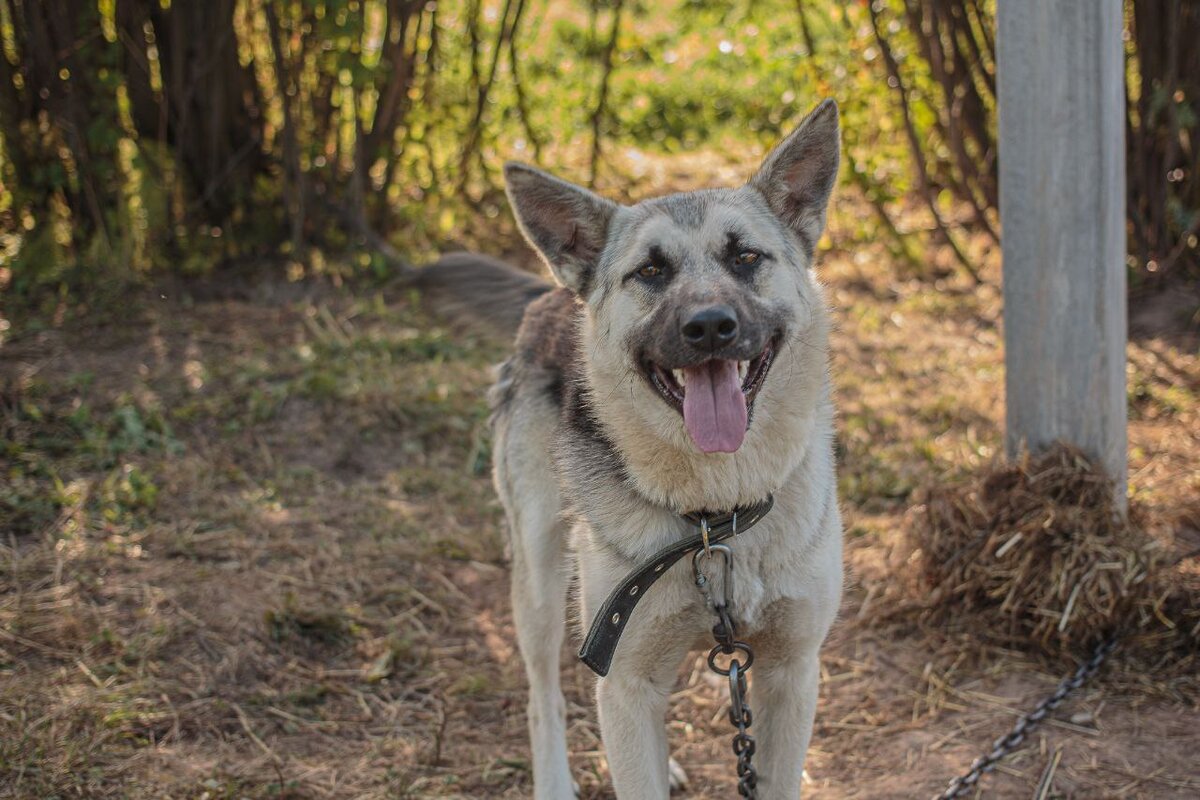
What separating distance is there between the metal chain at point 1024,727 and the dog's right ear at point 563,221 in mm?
1706

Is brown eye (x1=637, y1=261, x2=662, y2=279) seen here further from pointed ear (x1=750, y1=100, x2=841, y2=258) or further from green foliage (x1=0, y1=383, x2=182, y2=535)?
green foliage (x1=0, y1=383, x2=182, y2=535)

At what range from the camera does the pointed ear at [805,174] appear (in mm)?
2965

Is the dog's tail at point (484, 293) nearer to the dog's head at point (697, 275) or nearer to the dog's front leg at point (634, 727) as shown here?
the dog's head at point (697, 275)

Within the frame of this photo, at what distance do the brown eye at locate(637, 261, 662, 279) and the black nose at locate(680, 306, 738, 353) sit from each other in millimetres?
366

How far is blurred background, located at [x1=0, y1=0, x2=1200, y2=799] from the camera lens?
3.54 meters

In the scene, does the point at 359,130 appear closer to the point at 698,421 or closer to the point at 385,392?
the point at 385,392

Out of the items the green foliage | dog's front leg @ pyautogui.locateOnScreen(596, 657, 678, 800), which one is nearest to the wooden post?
dog's front leg @ pyautogui.locateOnScreen(596, 657, 678, 800)

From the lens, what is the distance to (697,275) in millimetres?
2838

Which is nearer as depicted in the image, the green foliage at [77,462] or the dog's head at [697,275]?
the dog's head at [697,275]

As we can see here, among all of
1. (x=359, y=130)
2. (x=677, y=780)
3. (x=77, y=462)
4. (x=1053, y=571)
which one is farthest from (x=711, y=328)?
(x=359, y=130)

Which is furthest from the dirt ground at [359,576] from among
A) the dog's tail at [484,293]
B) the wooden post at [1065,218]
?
the wooden post at [1065,218]

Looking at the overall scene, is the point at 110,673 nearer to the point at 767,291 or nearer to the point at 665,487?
the point at 665,487

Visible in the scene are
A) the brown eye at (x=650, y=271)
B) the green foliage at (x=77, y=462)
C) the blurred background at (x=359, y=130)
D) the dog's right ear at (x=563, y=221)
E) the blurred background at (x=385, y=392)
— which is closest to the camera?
the brown eye at (x=650, y=271)

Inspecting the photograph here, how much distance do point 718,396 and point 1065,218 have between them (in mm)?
1850
